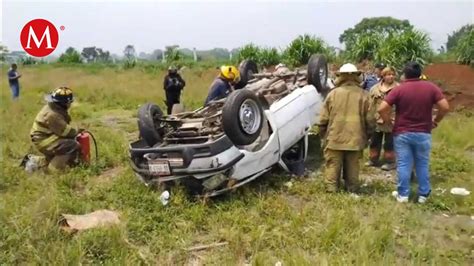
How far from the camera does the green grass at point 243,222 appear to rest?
348cm

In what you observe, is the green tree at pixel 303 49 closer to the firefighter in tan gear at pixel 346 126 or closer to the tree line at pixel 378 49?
the tree line at pixel 378 49

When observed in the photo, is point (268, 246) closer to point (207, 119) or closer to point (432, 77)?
point (207, 119)

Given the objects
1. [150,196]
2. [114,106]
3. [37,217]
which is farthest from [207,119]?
[114,106]

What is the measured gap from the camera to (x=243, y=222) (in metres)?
4.18

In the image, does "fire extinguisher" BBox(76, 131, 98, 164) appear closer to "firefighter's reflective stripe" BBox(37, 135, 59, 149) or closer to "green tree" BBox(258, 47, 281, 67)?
"firefighter's reflective stripe" BBox(37, 135, 59, 149)

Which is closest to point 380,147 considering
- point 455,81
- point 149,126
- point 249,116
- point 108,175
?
point 249,116

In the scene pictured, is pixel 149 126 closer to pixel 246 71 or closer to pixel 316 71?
pixel 316 71

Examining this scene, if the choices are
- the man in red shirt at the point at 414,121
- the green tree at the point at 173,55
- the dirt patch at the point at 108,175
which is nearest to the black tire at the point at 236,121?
the man in red shirt at the point at 414,121

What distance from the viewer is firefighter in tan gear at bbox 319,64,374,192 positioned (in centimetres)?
488

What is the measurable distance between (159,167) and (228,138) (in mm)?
779

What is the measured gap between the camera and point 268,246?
3771mm

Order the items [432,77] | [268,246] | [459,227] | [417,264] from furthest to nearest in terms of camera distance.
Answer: [432,77], [459,227], [268,246], [417,264]

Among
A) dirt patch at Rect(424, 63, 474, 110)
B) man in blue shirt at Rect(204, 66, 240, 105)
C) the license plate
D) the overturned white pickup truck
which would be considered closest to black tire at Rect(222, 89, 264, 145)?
the overturned white pickup truck

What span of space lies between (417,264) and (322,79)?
A: 3.76 metres
